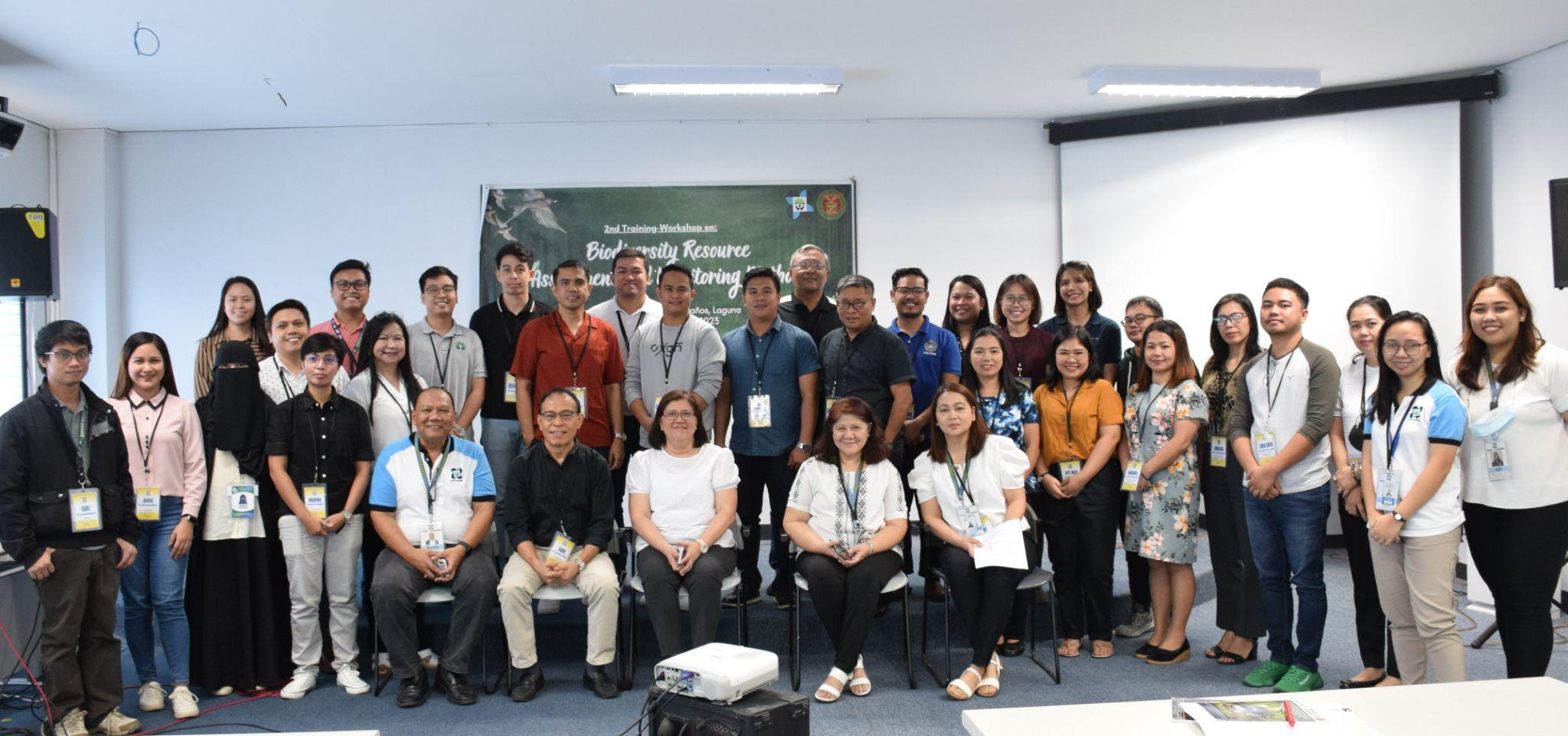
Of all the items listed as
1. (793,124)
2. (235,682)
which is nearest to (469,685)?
(235,682)

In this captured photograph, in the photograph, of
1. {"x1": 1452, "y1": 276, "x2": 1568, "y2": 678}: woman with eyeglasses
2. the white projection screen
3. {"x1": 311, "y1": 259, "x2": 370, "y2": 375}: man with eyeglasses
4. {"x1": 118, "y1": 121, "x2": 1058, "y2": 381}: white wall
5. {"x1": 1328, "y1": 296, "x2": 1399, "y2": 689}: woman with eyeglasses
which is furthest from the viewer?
{"x1": 118, "y1": 121, "x2": 1058, "y2": 381}: white wall

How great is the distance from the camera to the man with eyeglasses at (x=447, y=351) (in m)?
4.07

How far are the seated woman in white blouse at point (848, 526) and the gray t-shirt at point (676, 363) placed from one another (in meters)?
0.64

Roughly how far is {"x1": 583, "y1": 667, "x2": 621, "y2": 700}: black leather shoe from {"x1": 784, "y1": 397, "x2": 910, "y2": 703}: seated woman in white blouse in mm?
799

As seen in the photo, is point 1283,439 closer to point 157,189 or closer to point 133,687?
point 133,687

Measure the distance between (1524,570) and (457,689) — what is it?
360cm

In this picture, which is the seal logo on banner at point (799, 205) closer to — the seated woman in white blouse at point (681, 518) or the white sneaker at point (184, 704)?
the seated woman in white blouse at point (681, 518)

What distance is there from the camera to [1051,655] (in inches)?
153

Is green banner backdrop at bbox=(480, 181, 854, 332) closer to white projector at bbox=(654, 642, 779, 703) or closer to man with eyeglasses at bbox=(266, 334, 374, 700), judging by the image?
man with eyeglasses at bbox=(266, 334, 374, 700)

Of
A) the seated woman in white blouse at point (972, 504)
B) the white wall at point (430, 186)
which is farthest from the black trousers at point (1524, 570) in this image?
the white wall at point (430, 186)

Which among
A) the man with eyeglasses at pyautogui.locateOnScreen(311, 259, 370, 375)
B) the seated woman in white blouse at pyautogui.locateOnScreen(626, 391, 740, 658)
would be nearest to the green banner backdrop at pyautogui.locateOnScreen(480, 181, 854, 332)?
the man with eyeglasses at pyautogui.locateOnScreen(311, 259, 370, 375)

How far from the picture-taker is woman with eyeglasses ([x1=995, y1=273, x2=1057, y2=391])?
4.14m

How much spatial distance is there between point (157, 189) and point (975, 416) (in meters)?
5.65

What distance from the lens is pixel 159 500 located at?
11.0 ft
